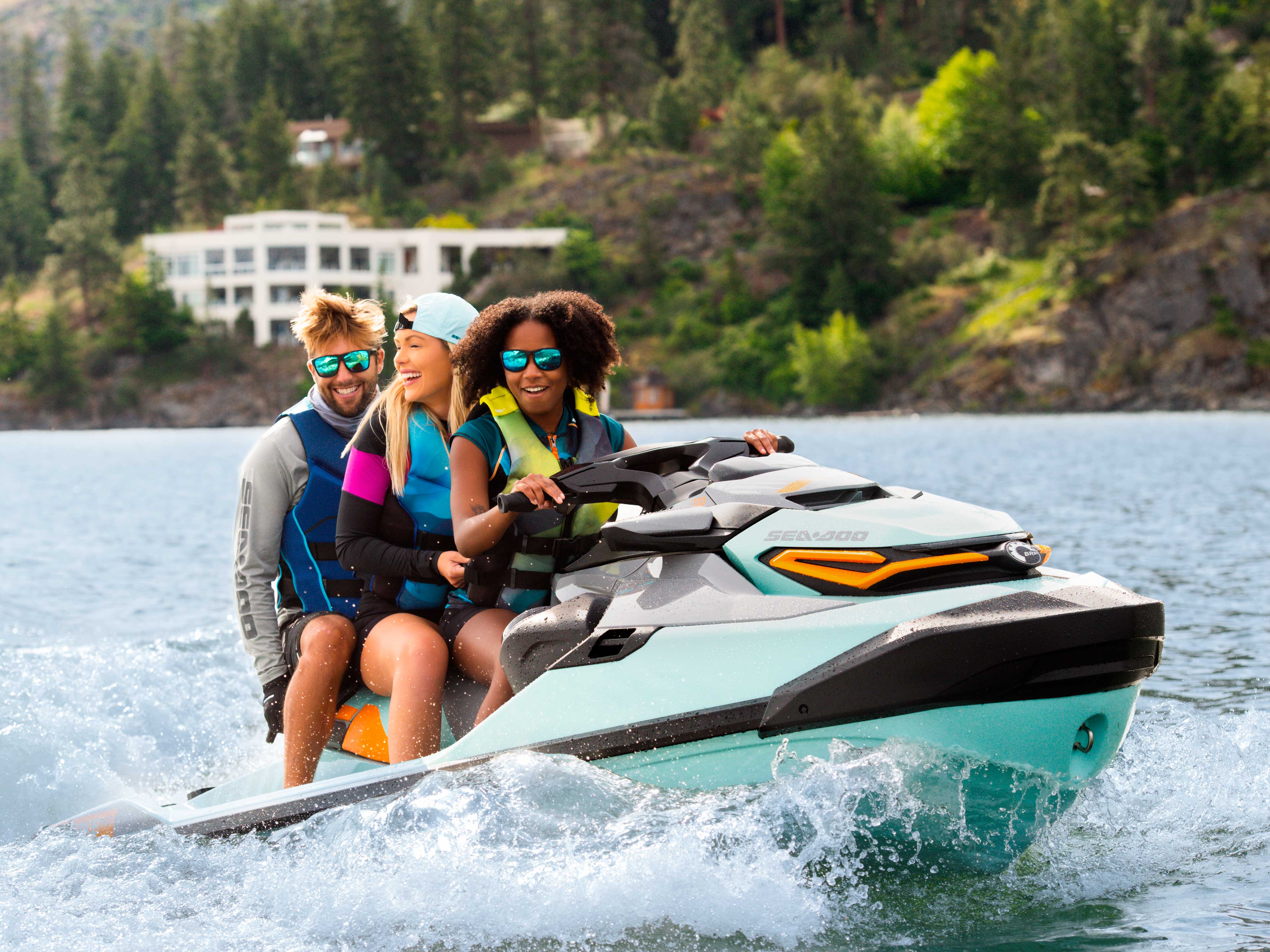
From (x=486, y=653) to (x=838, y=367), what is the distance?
5715 centimetres

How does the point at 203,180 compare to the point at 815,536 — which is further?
the point at 203,180

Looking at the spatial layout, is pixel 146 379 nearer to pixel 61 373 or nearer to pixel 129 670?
pixel 61 373

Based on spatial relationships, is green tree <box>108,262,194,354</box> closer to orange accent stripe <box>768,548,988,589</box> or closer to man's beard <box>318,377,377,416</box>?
man's beard <box>318,377,377,416</box>

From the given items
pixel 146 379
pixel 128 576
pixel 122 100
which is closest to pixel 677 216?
pixel 146 379

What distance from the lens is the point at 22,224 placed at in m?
92.2

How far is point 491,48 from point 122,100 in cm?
2930

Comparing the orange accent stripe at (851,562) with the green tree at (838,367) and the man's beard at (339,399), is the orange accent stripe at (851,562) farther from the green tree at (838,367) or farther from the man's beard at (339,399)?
the green tree at (838,367)

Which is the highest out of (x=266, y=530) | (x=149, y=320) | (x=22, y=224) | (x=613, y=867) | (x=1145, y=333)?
(x=266, y=530)

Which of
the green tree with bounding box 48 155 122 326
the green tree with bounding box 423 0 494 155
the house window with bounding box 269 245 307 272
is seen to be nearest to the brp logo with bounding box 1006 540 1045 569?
the house window with bounding box 269 245 307 272

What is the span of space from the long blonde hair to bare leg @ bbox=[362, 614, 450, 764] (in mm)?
422

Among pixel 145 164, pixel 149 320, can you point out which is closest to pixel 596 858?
pixel 149 320

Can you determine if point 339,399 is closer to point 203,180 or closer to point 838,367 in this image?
point 838,367

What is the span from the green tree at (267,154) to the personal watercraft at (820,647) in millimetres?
87904

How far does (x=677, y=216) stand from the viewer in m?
74.5
